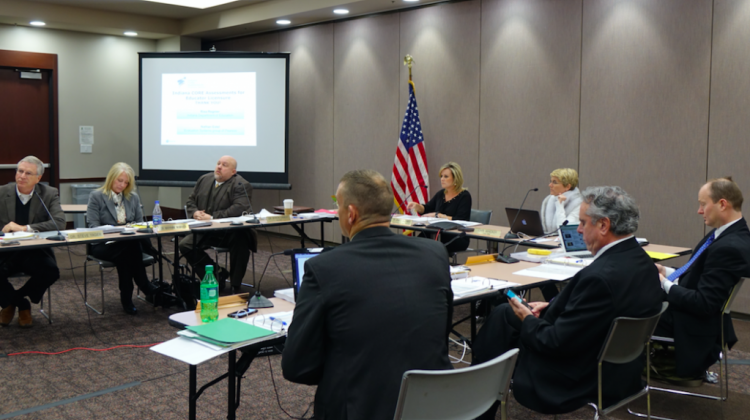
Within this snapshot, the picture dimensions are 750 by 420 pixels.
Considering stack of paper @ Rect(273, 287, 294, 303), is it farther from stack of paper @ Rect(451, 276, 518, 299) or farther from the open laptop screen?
the open laptop screen

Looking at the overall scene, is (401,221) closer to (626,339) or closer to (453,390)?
(626,339)

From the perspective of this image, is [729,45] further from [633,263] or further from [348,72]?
[348,72]

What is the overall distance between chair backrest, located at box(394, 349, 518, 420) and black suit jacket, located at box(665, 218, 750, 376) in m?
1.31

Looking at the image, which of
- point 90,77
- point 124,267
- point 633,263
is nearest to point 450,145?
point 124,267

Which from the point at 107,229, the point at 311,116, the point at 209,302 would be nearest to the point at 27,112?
the point at 311,116

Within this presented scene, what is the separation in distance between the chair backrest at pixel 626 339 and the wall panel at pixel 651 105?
3.26 meters

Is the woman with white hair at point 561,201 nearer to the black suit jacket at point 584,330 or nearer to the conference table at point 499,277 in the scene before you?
the conference table at point 499,277

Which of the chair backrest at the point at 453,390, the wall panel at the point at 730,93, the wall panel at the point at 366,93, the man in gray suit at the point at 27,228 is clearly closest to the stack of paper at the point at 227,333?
the chair backrest at the point at 453,390

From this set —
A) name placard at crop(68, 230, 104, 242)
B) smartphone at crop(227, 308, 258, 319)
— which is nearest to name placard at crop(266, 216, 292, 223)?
name placard at crop(68, 230, 104, 242)

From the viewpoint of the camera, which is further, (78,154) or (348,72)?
(78,154)

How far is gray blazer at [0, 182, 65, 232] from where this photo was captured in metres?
4.82

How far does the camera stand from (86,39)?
898cm

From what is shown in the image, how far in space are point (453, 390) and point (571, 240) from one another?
94.7 inches

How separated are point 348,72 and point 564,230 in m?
4.66
